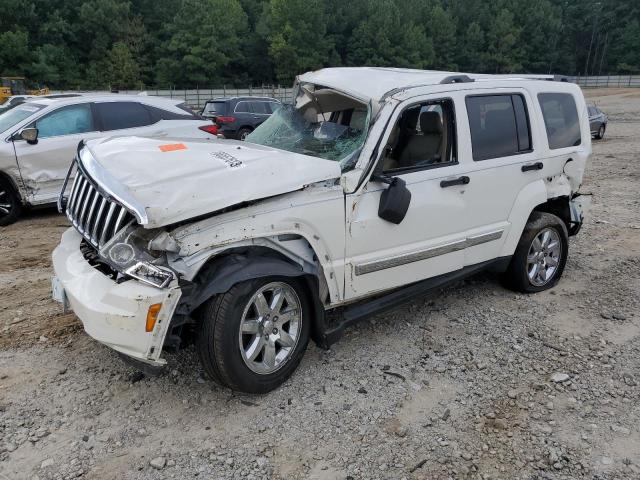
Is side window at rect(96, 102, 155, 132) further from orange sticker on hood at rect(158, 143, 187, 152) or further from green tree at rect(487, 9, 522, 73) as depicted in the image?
green tree at rect(487, 9, 522, 73)

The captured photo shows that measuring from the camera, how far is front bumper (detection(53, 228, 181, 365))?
2773 mm

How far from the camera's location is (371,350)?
396 centimetres

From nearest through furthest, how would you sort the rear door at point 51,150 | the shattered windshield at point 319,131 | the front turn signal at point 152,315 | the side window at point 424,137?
the front turn signal at point 152,315 < the shattered windshield at point 319,131 < the side window at point 424,137 < the rear door at point 51,150

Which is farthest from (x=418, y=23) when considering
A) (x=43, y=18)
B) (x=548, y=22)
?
(x=43, y=18)

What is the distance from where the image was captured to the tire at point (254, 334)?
9.91ft

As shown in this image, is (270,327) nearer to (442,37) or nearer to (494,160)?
(494,160)

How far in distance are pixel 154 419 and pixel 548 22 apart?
100167 mm

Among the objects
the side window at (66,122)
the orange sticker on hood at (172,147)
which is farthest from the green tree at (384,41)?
the orange sticker on hood at (172,147)

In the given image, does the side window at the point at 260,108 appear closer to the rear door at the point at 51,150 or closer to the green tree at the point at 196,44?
the rear door at the point at 51,150

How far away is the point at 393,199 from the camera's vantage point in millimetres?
3516

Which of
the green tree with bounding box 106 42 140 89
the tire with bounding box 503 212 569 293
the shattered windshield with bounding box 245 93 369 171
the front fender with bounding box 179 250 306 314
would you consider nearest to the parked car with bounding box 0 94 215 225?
the shattered windshield with bounding box 245 93 369 171

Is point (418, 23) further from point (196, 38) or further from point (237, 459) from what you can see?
point (237, 459)

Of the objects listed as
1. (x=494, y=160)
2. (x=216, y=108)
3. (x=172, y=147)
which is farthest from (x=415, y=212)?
(x=216, y=108)

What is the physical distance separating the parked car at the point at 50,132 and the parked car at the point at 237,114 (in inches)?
299
